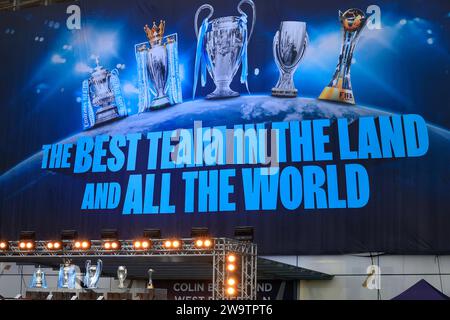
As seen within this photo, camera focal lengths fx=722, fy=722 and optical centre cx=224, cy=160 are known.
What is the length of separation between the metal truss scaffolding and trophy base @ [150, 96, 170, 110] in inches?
152

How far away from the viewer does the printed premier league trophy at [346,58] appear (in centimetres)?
1452

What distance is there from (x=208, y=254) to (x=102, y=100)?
6.59m

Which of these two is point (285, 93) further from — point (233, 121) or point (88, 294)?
point (88, 294)

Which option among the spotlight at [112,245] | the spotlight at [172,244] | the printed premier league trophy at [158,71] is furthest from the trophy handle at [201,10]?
the spotlight at [172,244]

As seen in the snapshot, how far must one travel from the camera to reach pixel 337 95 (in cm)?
1452

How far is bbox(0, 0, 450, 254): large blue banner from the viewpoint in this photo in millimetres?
13742

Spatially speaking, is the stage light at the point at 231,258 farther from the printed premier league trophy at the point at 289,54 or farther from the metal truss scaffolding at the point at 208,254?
the printed premier league trophy at the point at 289,54

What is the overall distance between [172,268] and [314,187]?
10.4ft

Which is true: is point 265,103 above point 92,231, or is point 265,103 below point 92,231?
above

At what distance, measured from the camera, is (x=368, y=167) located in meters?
13.9

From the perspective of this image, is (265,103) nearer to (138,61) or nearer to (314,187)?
(314,187)

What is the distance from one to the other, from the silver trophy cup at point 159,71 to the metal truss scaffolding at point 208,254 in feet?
13.1
